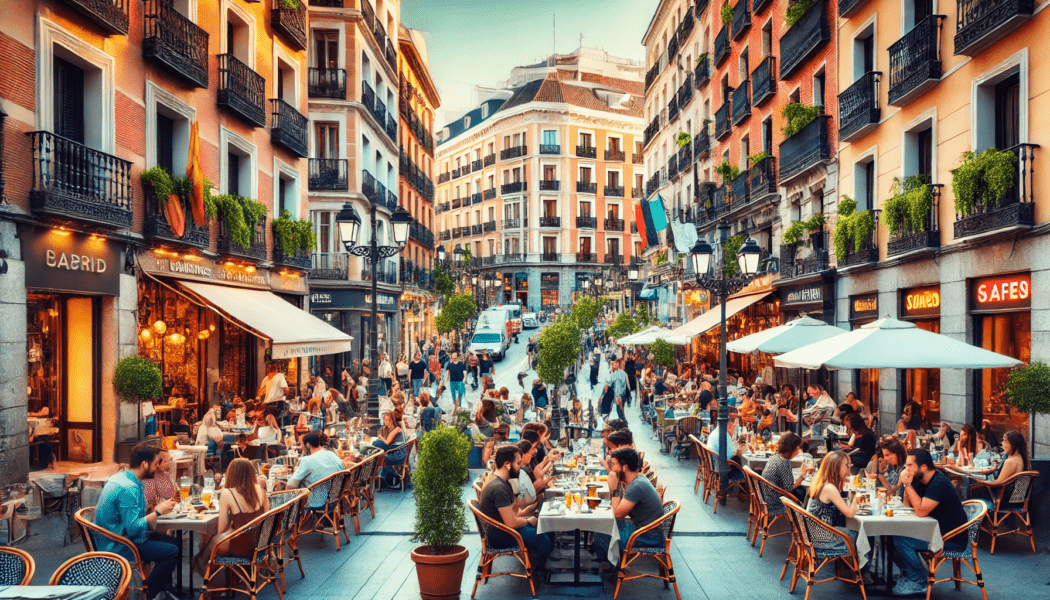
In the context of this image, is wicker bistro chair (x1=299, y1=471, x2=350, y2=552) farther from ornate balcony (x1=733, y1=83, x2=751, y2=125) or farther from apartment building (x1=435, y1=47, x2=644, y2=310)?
apartment building (x1=435, y1=47, x2=644, y2=310)

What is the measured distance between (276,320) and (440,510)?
33.4ft

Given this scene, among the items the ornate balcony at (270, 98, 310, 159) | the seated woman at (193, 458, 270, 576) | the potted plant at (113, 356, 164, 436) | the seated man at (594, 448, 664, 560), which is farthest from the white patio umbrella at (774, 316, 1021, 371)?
the ornate balcony at (270, 98, 310, 159)

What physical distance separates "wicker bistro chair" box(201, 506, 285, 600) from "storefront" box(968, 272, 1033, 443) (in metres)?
9.37

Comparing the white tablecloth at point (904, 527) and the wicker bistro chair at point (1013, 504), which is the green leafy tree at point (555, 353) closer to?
the wicker bistro chair at point (1013, 504)

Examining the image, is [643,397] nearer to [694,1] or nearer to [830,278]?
[830,278]

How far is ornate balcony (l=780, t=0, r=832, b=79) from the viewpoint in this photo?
19.3 m

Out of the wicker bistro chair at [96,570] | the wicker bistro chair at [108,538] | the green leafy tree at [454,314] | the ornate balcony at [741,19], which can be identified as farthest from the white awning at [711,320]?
the wicker bistro chair at [96,570]

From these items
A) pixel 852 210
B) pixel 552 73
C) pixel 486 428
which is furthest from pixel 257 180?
pixel 552 73

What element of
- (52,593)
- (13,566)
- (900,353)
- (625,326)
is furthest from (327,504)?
(625,326)

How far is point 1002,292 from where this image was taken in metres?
12.2

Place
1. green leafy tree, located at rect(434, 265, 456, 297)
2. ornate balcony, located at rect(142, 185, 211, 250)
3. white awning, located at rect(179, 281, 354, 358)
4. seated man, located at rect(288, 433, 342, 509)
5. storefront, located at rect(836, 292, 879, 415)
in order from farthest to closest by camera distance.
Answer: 1. green leafy tree, located at rect(434, 265, 456, 297)
2. storefront, located at rect(836, 292, 879, 415)
3. white awning, located at rect(179, 281, 354, 358)
4. ornate balcony, located at rect(142, 185, 211, 250)
5. seated man, located at rect(288, 433, 342, 509)

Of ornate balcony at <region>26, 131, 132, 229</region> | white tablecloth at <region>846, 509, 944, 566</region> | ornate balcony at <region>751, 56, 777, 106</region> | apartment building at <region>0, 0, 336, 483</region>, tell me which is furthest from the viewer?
ornate balcony at <region>751, 56, 777, 106</region>

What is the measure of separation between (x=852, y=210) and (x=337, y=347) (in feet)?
37.9

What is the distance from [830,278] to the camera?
62.7 feet
